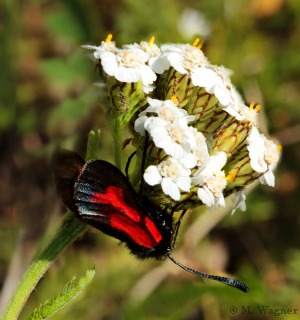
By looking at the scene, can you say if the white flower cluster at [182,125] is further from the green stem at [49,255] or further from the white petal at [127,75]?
the green stem at [49,255]

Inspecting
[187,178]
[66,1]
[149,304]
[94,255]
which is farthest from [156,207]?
[66,1]

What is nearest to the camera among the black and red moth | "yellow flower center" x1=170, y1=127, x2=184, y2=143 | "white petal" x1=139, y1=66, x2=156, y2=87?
the black and red moth

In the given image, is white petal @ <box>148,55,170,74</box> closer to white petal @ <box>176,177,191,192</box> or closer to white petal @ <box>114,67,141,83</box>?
white petal @ <box>114,67,141,83</box>

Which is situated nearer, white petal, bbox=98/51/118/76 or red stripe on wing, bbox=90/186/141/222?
red stripe on wing, bbox=90/186/141/222

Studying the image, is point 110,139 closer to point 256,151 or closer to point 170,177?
point 256,151

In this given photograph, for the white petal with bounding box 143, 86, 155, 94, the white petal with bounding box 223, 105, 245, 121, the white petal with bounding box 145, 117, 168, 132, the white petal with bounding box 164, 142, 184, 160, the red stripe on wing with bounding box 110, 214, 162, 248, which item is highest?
the white petal with bounding box 143, 86, 155, 94

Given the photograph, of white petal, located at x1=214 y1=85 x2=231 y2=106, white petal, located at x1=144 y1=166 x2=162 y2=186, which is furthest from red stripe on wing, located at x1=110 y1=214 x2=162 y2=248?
white petal, located at x1=214 y1=85 x2=231 y2=106

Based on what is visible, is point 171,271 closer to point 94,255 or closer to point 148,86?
point 94,255

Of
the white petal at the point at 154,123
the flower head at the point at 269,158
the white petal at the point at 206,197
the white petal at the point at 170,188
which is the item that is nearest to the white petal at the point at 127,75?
the white petal at the point at 154,123
